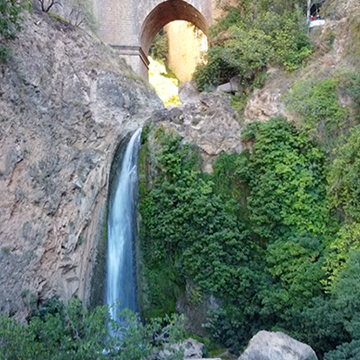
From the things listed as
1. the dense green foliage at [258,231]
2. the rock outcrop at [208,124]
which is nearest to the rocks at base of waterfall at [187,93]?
the rock outcrop at [208,124]

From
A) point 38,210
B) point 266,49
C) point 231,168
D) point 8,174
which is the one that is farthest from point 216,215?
point 266,49

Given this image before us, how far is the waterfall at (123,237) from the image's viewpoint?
451 inches

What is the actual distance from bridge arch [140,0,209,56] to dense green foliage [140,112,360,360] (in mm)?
12176

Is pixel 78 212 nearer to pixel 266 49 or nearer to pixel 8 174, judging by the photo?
pixel 8 174

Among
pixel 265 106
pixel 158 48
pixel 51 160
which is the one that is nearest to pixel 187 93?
pixel 265 106

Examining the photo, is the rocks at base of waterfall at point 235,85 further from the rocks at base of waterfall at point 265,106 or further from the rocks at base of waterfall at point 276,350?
the rocks at base of waterfall at point 276,350

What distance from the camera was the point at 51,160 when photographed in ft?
35.4

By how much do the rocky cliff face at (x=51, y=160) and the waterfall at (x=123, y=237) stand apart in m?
0.48

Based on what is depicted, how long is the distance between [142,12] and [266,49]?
1023cm

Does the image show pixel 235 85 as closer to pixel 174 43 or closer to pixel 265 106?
pixel 265 106

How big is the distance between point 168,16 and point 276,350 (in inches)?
833

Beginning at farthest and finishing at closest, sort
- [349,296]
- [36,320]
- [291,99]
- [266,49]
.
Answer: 1. [266,49]
2. [291,99]
3. [349,296]
4. [36,320]

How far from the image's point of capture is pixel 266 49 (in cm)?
1413

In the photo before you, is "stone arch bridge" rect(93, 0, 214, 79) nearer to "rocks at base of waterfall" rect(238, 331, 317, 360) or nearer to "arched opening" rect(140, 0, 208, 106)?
"arched opening" rect(140, 0, 208, 106)
